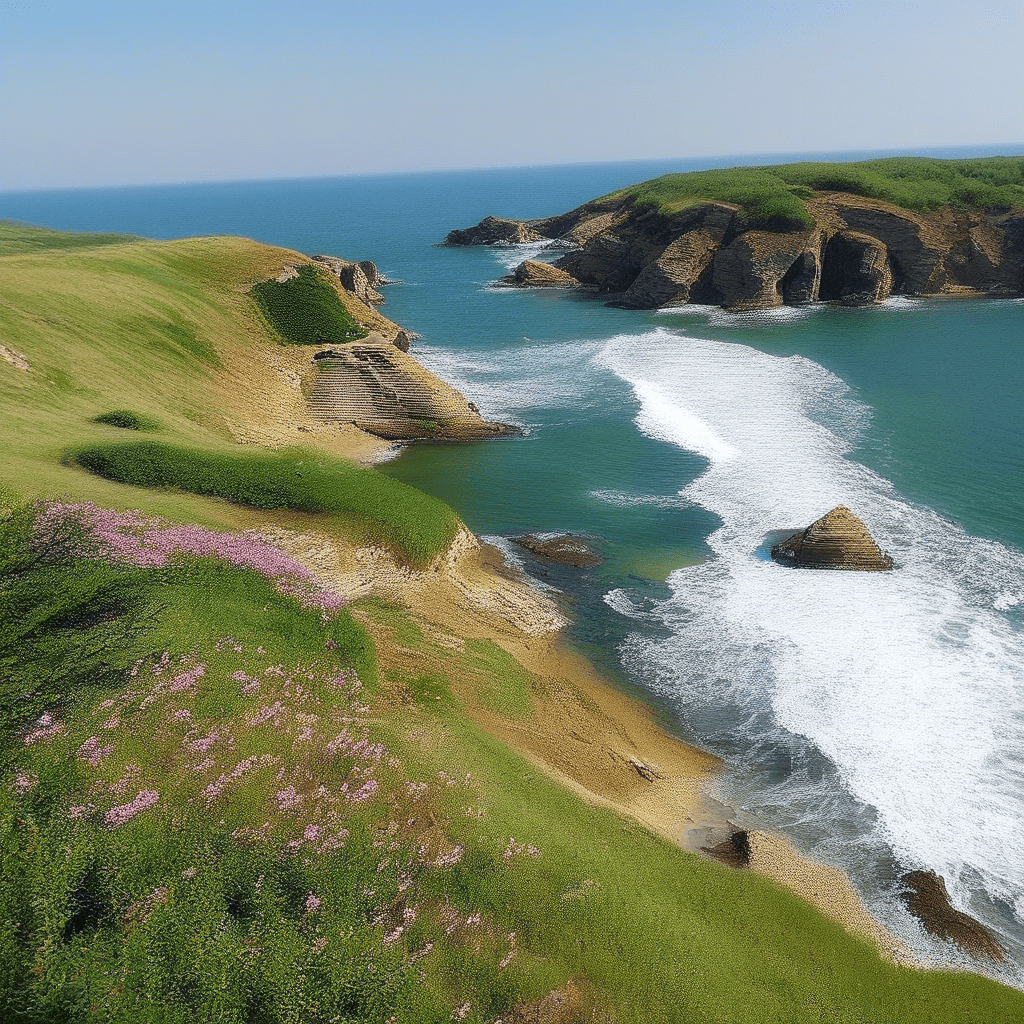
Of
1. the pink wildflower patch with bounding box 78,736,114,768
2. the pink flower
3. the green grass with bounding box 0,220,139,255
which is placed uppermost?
the green grass with bounding box 0,220,139,255

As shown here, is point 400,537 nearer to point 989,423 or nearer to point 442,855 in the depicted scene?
point 442,855

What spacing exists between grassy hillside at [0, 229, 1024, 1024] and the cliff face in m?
Answer: 66.8

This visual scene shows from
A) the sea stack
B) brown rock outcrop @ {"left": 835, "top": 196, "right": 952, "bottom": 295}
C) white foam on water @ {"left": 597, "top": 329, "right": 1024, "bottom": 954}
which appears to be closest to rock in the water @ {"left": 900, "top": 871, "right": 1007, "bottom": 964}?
white foam on water @ {"left": 597, "top": 329, "right": 1024, "bottom": 954}

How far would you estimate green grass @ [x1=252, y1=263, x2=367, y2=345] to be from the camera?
41500mm

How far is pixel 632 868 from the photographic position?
1290 cm

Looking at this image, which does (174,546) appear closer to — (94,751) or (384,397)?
(94,751)

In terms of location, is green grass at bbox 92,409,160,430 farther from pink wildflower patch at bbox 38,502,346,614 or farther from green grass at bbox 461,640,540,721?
green grass at bbox 461,640,540,721

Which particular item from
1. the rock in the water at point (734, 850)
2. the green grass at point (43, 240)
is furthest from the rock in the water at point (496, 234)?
the rock in the water at point (734, 850)

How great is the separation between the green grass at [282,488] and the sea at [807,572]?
17.8 ft

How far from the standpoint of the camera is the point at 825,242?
76.1 metres

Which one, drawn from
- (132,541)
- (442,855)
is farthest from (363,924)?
(132,541)

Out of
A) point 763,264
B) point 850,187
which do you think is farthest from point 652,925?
point 850,187

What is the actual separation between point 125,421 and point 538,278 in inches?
2754

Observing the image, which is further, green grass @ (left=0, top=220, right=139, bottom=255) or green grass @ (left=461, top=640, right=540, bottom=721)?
green grass @ (left=0, top=220, right=139, bottom=255)
